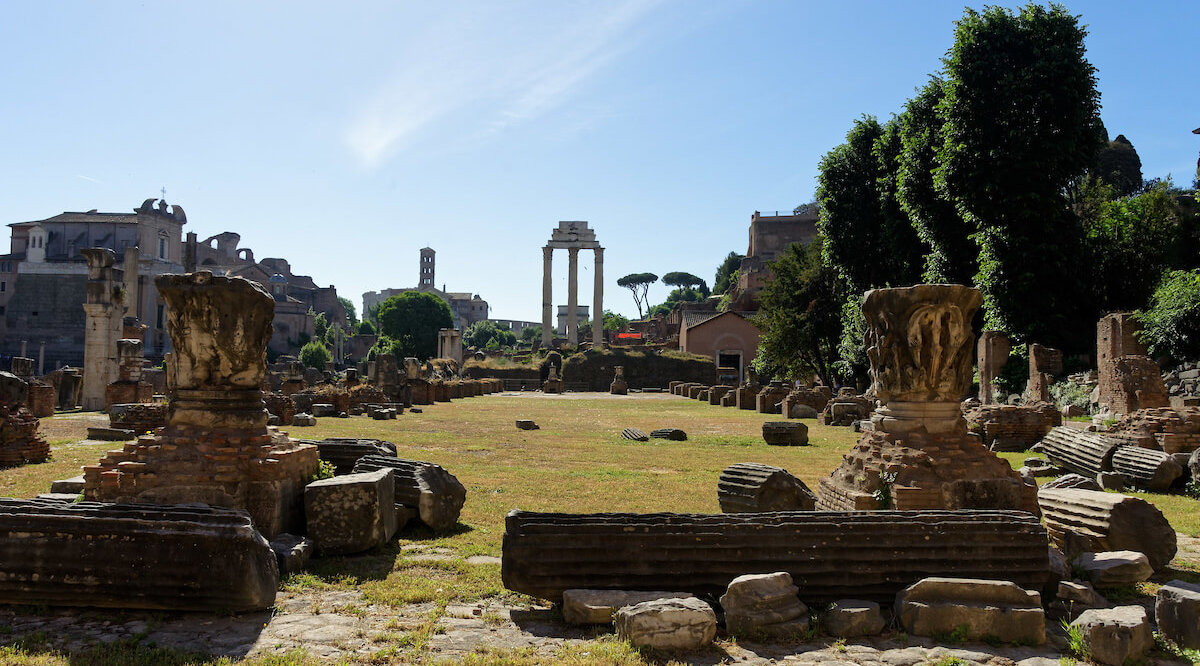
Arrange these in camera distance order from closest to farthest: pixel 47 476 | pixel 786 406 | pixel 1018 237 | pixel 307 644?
1. pixel 307 644
2. pixel 47 476
3. pixel 1018 237
4. pixel 786 406

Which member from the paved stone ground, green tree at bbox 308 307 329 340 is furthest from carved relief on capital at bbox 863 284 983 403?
green tree at bbox 308 307 329 340

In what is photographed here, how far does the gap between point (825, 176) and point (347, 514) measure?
2659 cm

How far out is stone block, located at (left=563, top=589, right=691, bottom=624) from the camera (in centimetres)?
429

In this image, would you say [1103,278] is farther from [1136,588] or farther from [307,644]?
[307,644]

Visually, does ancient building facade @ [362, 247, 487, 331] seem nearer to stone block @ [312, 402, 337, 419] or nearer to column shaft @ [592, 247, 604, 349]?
column shaft @ [592, 247, 604, 349]

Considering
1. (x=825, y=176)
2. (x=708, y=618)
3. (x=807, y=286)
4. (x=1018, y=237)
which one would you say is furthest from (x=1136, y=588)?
(x=807, y=286)

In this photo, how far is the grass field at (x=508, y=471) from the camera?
5289 millimetres

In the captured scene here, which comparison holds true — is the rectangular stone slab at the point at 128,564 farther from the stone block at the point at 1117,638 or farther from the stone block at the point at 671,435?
the stone block at the point at 671,435

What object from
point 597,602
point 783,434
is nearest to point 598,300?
point 783,434

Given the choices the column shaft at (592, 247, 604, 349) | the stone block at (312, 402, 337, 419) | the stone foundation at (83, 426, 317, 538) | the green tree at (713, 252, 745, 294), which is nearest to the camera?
the stone foundation at (83, 426, 317, 538)

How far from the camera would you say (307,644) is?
3945 mm

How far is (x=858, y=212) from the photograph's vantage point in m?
28.3

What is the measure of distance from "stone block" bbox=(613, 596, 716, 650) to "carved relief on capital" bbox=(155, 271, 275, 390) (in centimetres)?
419

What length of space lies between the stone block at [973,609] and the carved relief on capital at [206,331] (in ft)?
17.7
